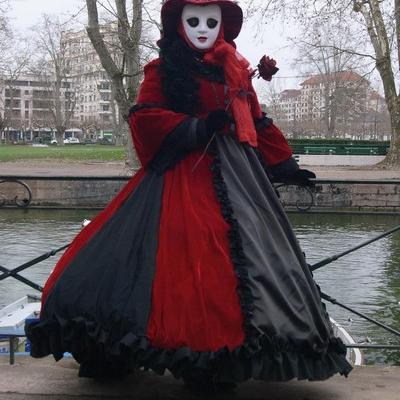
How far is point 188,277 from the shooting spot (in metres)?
2.44

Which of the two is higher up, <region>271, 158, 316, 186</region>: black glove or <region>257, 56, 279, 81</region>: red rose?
<region>257, 56, 279, 81</region>: red rose

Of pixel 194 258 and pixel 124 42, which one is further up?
pixel 124 42

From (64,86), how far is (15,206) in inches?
2853

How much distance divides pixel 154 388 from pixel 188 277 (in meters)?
0.60

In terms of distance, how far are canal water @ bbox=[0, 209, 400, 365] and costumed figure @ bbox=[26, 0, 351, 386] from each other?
2934 millimetres

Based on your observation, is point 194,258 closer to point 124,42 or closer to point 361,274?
point 361,274

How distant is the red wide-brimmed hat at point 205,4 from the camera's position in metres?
2.90

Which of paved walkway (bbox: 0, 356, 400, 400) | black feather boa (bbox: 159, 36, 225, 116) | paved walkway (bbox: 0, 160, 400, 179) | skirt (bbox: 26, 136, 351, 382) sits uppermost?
black feather boa (bbox: 159, 36, 225, 116)

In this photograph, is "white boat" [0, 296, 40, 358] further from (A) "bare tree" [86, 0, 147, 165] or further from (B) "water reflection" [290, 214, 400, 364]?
(A) "bare tree" [86, 0, 147, 165]

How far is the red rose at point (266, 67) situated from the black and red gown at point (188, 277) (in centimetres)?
17

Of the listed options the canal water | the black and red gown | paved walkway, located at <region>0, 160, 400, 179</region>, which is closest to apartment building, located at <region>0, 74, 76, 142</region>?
paved walkway, located at <region>0, 160, 400, 179</region>

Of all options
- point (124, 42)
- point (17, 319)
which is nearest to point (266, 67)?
point (17, 319)

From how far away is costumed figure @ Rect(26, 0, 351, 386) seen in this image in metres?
2.36

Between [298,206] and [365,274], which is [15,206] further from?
[365,274]
